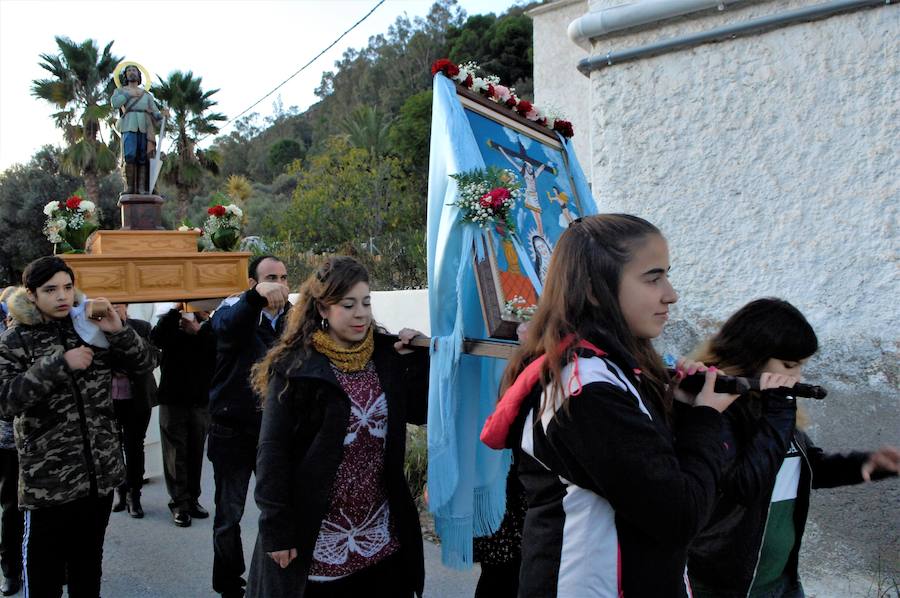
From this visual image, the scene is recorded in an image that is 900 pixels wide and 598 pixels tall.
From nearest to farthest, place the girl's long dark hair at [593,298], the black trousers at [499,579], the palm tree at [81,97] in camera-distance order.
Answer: the girl's long dark hair at [593,298] < the black trousers at [499,579] < the palm tree at [81,97]

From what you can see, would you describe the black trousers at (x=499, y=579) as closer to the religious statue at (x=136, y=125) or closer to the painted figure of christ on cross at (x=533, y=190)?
the painted figure of christ on cross at (x=533, y=190)

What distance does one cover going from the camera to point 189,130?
23.3 metres

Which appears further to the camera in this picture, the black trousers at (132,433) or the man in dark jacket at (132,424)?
the black trousers at (132,433)

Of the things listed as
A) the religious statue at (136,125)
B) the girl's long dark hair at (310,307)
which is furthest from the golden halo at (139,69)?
the girl's long dark hair at (310,307)

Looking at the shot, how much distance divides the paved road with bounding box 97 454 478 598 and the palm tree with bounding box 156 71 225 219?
732 inches

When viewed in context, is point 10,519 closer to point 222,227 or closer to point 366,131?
point 222,227

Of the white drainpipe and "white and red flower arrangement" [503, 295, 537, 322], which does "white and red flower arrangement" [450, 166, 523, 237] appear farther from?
the white drainpipe

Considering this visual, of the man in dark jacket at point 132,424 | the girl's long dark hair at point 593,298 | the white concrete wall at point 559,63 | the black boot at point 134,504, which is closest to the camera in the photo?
the girl's long dark hair at point 593,298

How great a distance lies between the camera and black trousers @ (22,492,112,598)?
3.38 meters

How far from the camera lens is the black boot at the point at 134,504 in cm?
589

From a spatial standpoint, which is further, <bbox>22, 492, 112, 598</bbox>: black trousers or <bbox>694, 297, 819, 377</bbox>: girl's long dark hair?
<bbox>22, 492, 112, 598</bbox>: black trousers

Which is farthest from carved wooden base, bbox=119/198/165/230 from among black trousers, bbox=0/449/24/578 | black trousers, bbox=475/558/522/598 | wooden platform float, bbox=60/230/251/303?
black trousers, bbox=475/558/522/598

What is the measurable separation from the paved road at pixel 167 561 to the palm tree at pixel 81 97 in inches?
677

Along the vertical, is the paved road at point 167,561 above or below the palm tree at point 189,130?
below
